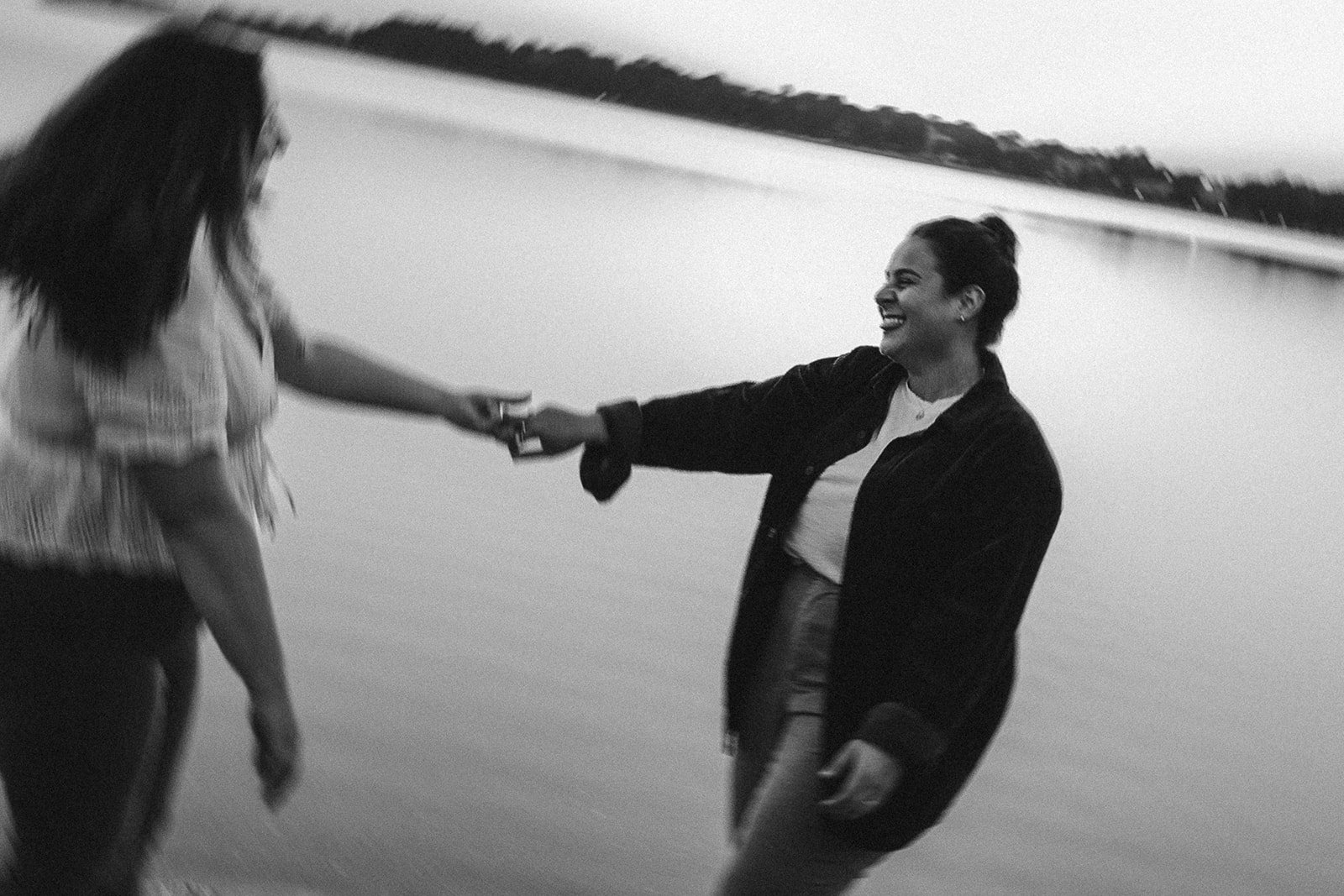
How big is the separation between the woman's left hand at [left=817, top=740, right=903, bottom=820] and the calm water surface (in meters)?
1.43

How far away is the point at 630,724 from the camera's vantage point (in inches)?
158

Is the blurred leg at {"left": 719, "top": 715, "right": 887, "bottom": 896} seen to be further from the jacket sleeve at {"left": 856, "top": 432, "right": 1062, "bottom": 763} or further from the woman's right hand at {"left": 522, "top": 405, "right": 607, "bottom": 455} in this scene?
the woman's right hand at {"left": 522, "top": 405, "right": 607, "bottom": 455}

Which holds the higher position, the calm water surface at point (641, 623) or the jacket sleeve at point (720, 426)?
the jacket sleeve at point (720, 426)

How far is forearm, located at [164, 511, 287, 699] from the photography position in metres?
1.31

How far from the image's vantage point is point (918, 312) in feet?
6.56

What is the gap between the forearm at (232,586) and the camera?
51.7 inches

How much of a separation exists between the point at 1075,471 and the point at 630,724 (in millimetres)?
5123

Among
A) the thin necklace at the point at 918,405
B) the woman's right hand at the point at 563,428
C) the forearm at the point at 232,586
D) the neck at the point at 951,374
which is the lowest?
the forearm at the point at 232,586

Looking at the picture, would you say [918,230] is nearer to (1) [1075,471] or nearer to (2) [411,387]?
(2) [411,387]

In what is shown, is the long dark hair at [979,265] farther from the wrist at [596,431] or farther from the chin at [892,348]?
the wrist at [596,431]

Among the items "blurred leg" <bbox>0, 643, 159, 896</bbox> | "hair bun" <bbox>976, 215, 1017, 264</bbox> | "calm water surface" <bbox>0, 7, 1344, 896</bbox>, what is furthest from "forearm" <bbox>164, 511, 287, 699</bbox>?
"calm water surface" <bbox>0, 7, 1344, 896</bbox>

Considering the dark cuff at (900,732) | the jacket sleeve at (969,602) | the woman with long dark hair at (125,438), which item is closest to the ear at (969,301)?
the jacket sleeve at (969,602)

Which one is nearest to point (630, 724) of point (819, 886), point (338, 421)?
point (819, 886)

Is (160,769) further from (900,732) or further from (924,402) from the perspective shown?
(924,402)
